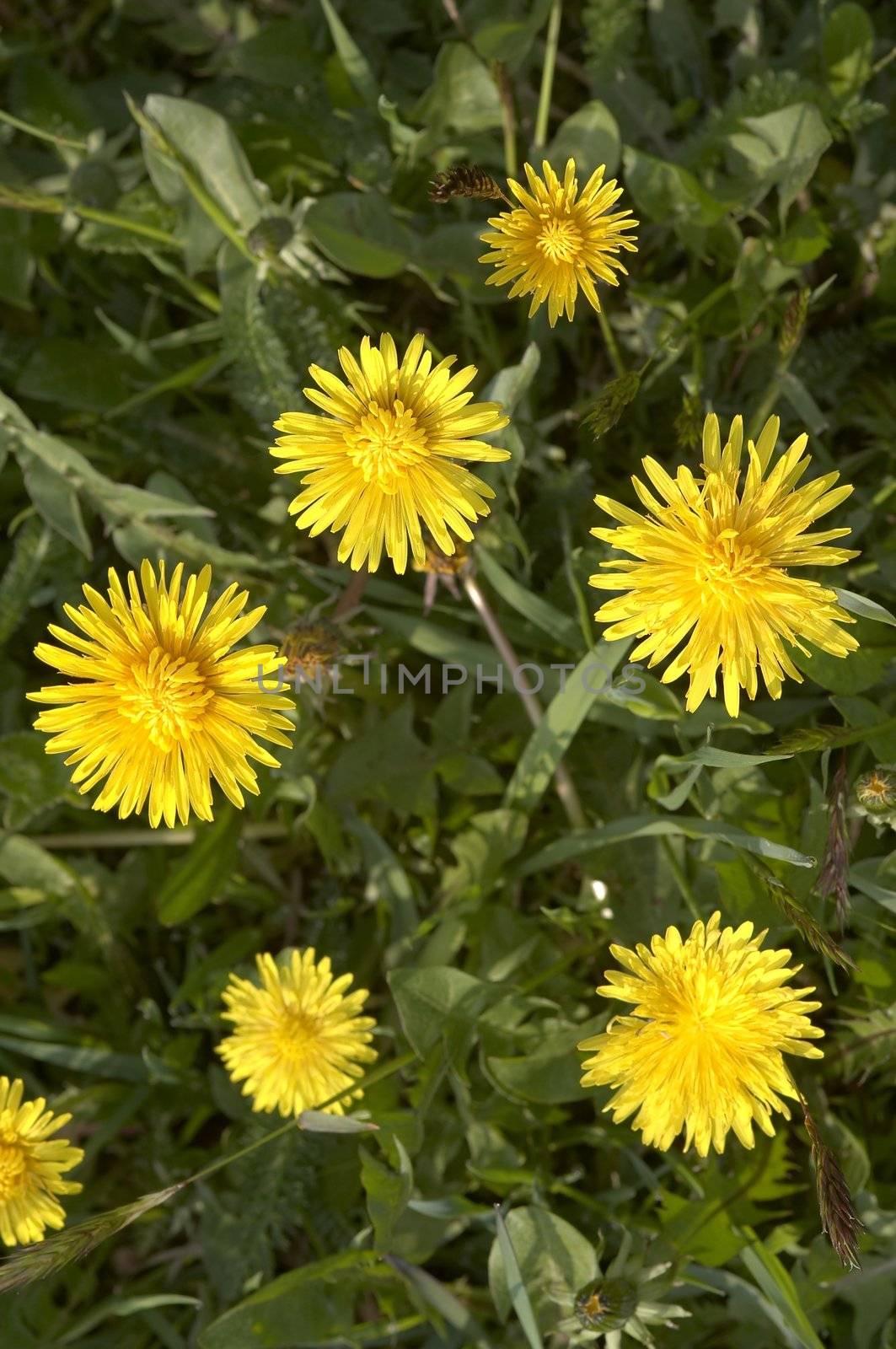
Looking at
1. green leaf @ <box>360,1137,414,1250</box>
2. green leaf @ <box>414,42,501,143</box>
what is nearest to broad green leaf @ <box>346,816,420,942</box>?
green leaf @ <box>360,1137,414,1250</box>

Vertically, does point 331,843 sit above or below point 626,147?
below

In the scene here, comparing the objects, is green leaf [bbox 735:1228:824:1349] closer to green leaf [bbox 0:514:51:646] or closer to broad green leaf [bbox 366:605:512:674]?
broad green leaf [bbox 366:605:512:674]

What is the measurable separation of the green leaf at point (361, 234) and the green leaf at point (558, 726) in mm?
1025

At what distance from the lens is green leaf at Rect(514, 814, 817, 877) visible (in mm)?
1962

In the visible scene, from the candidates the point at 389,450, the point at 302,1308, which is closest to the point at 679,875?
the point at 389,450

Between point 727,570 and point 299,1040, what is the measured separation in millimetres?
1278

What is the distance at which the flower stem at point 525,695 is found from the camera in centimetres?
230

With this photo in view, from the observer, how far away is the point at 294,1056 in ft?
7.25

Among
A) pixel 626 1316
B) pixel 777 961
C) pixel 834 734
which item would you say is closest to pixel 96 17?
pixel 834 734

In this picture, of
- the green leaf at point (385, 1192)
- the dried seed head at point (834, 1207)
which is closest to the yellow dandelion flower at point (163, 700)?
the green leaf at point (385, 1192)

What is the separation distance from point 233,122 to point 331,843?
6.19 feet

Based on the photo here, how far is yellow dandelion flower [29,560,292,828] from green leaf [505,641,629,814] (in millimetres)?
700

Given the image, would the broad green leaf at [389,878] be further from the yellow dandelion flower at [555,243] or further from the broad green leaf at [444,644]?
the yellow dandelion flower at [555,243]

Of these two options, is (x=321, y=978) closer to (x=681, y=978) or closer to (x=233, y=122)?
(x=681, y=978)
